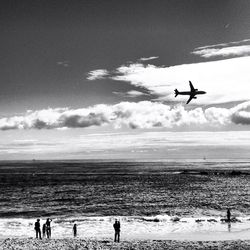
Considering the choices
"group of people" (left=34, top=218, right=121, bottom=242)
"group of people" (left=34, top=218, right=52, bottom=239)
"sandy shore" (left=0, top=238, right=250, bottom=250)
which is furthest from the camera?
"group of people" (left=34, top=218, right=52, bottom=239)

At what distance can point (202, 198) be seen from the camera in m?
79.2

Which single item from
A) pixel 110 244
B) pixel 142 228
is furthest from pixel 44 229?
pixel 142 228

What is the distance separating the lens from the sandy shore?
3262 centimetres

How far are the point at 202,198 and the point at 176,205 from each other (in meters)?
13.3

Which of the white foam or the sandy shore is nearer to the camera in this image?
the sandy shore

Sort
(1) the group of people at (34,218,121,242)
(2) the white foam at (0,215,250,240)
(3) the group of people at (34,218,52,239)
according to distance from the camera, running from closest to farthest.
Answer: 1. (1) the group of people at (34,218,121,242)
2. (3) the group of people at (34,218,52,239)
3. (2) the white foam at (0,215,250,240)

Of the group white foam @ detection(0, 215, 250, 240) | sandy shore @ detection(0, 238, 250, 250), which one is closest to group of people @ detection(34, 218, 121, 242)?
white foam @ detection(0, 215, 250, 240)

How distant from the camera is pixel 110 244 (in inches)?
1356

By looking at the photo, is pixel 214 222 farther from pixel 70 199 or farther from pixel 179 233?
pixel 70 199

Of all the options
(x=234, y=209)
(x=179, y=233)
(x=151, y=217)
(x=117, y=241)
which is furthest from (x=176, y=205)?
(x=117, y=241)

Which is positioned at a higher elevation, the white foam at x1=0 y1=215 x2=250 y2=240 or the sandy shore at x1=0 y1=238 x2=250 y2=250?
the sandy shore at x1=0 y1=238 x2=250 y2=250

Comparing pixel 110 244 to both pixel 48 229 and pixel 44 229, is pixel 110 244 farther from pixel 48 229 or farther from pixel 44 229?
pixel 44 229

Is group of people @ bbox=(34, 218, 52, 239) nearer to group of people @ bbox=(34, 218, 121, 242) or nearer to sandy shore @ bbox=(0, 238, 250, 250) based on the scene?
group of people @ bbox=(34, 218, 121, 242)

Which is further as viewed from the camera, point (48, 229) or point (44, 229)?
point (44, 229)
